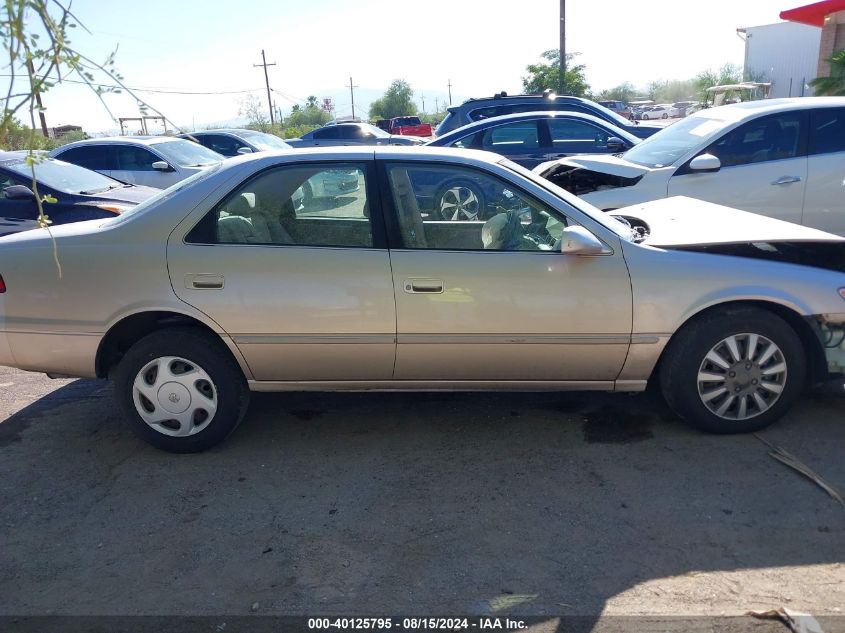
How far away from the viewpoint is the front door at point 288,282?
3971mm

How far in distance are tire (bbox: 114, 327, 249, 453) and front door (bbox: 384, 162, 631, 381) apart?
96 cm

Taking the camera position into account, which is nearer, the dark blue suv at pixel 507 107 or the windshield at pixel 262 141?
the dark blue suv at pixel 507 107

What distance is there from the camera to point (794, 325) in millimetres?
4156

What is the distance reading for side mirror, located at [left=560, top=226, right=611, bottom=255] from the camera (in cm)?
386

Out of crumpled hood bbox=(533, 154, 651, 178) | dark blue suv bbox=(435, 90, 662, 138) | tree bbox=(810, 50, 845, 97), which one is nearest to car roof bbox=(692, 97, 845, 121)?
crumpled hood bbox=(533, 154, 651, 178)

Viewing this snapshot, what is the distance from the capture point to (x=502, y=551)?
3.20 meters

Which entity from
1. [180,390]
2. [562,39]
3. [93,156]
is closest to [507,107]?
[93,156]

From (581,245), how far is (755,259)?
3.32 ft

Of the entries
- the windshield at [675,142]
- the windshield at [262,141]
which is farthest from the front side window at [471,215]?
the windshield at [262,141]

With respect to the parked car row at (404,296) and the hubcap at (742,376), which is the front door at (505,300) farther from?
the hubcap at (742,376)

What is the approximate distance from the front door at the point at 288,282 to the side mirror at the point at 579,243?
95 cm

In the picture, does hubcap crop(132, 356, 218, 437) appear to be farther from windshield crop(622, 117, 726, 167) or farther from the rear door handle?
windshield crop(622, 117, 726, 167)

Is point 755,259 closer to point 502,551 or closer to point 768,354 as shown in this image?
point 768,354

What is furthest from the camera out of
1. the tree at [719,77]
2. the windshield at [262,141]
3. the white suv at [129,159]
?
the tree at [719,77]
